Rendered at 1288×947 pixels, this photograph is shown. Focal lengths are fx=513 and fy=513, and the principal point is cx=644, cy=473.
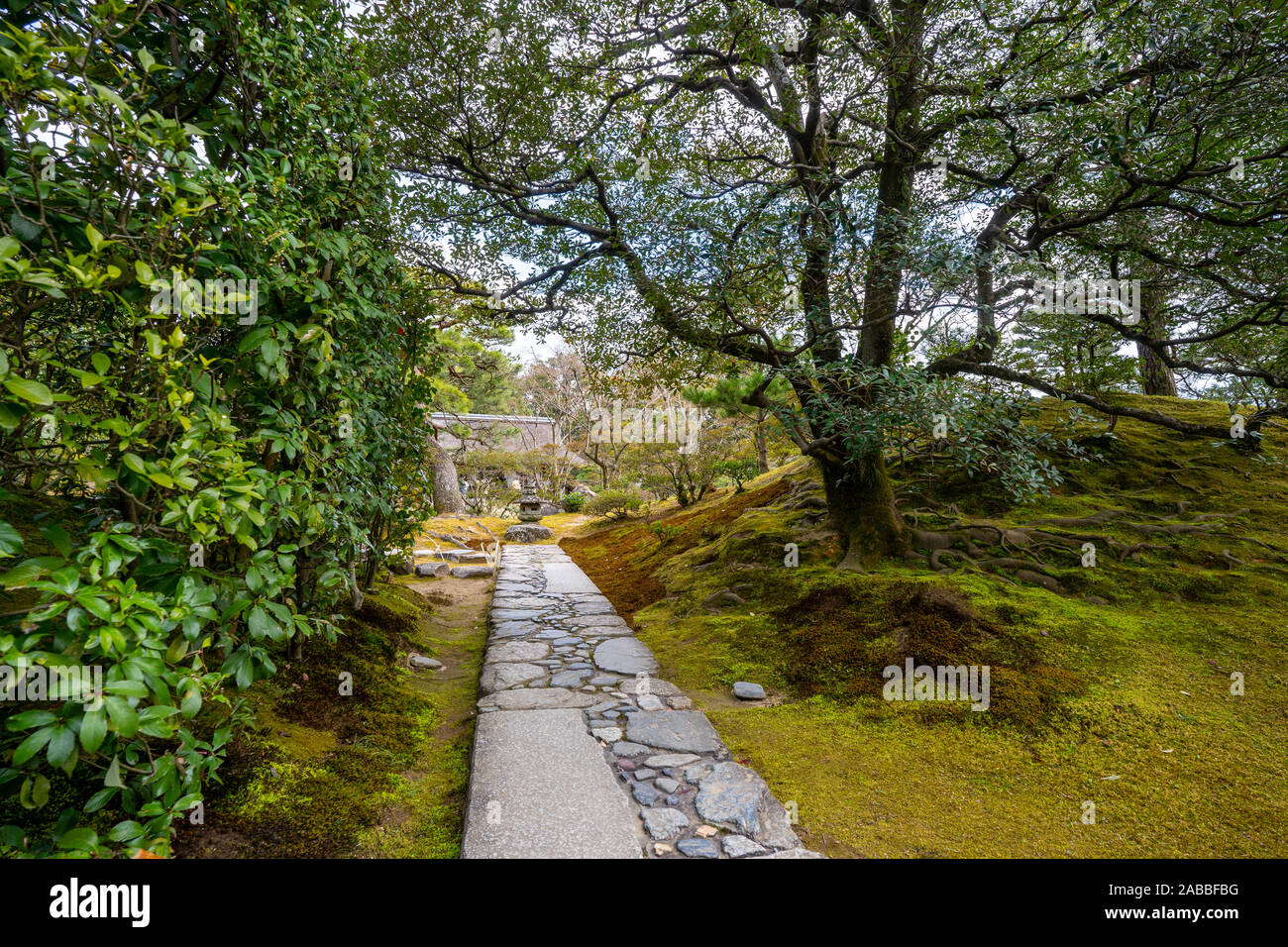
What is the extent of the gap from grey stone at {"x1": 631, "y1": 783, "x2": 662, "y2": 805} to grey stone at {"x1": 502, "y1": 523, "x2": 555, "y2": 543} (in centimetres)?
1147

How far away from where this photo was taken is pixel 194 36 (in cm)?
217

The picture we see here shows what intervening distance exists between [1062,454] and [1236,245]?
285 cm

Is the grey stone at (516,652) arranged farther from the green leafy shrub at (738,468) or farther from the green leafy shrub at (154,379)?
the green leafy shrub at (738,468)

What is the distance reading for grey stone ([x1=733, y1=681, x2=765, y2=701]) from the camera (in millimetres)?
4043

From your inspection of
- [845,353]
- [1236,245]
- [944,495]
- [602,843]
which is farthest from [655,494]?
[602,843]

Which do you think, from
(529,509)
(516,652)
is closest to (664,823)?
(516,652)

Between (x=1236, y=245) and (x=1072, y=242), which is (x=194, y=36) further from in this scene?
(x=1236, y=245)

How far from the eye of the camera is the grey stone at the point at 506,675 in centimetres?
413

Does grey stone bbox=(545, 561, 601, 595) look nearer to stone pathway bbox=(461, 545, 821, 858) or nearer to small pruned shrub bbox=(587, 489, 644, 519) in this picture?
stone pathway bbox=(461, 545, 821, 858)

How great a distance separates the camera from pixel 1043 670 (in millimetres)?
3650

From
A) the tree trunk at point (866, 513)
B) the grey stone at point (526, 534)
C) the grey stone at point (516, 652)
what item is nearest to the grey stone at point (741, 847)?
the grey stone at point (516, 652)

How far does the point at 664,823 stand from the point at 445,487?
14781 millimetres

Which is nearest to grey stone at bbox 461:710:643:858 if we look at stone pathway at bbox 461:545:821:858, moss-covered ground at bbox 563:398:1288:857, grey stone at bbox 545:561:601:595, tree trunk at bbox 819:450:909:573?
stone pathway at bbox 461:545:821:858
